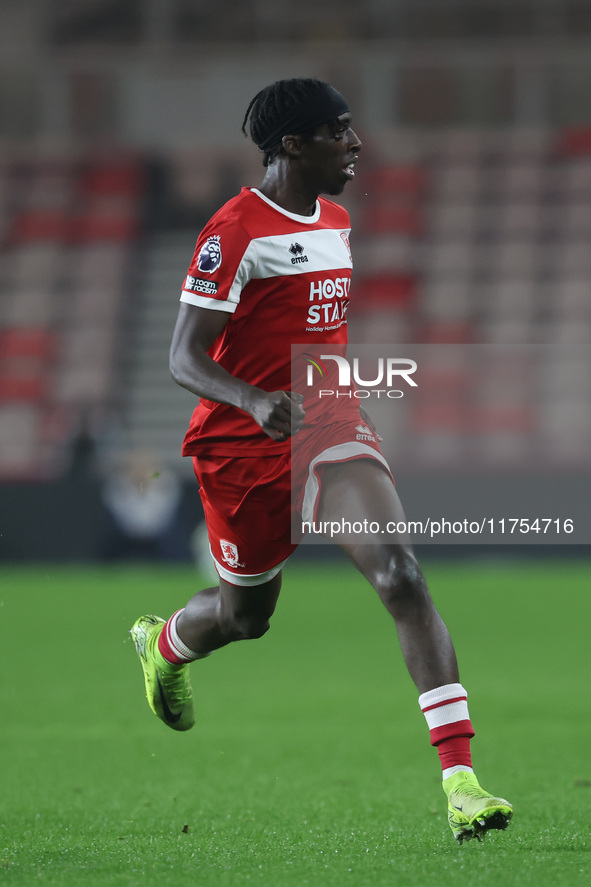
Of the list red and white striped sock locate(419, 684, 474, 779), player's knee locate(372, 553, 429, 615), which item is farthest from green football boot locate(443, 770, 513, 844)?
player's knee locate(372, 553, 429, 615)

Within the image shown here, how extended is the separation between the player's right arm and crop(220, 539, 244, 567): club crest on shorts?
0.63m

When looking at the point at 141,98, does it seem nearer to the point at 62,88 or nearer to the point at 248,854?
the point at 62,88

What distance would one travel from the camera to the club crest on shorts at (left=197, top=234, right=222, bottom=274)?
396cm

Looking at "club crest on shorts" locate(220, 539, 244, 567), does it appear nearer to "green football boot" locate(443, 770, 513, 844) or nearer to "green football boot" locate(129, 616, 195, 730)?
"green football boot" locate(129, 616, 195, 730)

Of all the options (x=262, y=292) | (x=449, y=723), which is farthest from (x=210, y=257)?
(x=449, y=723)

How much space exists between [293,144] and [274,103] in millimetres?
170

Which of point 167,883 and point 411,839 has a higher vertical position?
point 167,883

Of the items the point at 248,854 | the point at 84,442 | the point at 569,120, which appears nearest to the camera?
the point at 248,854

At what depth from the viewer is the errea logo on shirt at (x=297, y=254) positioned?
4.13 metres

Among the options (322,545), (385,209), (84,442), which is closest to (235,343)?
(322,545)

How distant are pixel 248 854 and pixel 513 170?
19794mm

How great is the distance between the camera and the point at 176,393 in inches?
829

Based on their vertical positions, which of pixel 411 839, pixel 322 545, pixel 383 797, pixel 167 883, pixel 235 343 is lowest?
pixel 322 545

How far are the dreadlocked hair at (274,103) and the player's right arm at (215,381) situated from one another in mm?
703
